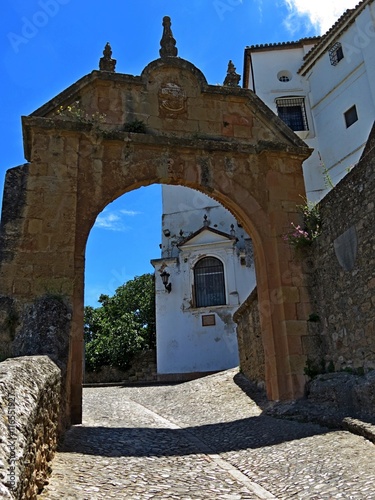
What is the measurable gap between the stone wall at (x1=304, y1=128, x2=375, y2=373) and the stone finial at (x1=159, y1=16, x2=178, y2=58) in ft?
14.6

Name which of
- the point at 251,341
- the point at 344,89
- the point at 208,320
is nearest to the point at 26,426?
the point at 251,341

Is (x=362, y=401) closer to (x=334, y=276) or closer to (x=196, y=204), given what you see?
(x=334, y=276)

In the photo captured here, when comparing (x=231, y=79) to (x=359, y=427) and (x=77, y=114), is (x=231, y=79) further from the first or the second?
(x=359, y=427)

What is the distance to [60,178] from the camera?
25.9 feet

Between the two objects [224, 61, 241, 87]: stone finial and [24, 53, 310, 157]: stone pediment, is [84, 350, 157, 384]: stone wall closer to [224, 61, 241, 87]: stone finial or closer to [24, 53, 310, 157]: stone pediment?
[24, 53, 310, 157]: stone pediment

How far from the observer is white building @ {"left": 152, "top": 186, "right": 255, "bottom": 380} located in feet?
58.8

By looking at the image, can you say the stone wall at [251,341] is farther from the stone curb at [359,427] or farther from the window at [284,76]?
the window at [284,76]

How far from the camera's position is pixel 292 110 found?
24.0 m

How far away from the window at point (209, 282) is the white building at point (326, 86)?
232 inches

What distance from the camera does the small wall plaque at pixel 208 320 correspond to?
18266mm

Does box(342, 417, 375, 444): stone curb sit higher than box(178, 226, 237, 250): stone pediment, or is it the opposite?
box(178, 226, 237, 250): stone pediment

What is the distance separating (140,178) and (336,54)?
1790 cm

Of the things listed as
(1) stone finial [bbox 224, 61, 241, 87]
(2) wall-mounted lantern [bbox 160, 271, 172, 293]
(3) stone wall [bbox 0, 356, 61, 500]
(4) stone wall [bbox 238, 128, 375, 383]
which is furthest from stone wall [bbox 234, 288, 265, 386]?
(2) wall-mounted lantern [bbox 160, 271, 172, 293]

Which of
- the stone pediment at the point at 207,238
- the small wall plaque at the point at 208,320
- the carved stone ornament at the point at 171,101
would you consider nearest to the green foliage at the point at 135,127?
the carved stone ornament at the point at 171,101
